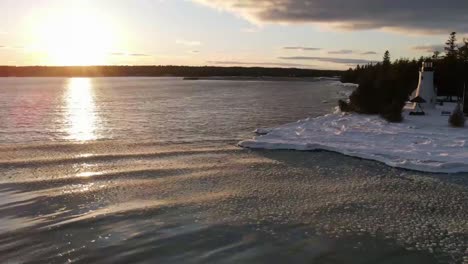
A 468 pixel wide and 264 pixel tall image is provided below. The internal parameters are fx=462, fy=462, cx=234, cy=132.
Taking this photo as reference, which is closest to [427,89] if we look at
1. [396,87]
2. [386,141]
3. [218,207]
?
[396,87]

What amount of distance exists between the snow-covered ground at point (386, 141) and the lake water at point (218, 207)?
98 cm

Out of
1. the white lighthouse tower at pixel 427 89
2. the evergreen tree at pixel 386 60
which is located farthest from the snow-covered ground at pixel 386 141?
the evergreen tree at pixel 386 60

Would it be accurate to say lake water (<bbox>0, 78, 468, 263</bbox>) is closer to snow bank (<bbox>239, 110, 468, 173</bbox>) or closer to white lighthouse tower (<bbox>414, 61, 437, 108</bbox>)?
snow bank (<bbox>239, 110, 468, 173</bbox>)

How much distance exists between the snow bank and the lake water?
Result: 0.98 meters

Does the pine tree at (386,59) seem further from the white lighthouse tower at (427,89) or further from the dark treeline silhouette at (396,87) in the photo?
the white lighthouse tower at (427,89)

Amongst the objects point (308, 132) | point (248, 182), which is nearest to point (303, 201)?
point (248, 182)

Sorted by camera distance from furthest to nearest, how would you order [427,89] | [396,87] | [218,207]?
1. [396,87]
2. [427,89]
3. [218,207]

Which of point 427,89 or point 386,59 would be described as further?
point 386,59

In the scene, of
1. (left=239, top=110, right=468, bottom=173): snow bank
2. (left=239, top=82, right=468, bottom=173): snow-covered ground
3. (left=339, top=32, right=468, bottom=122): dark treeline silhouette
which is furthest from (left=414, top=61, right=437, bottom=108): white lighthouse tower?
(left=239, top=110, right=468, bottom=173): snow bank

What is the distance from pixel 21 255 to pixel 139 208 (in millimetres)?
3271

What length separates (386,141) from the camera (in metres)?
20.9

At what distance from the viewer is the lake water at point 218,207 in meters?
8.12

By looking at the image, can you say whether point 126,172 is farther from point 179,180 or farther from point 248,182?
point 248,182

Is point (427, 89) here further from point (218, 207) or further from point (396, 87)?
point (218, 207)
